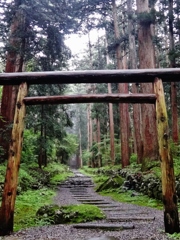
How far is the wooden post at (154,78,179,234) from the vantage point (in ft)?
17.3

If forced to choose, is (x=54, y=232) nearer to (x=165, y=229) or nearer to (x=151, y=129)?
(x=165, y=229)

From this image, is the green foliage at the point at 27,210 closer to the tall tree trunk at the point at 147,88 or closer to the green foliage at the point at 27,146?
the green foliage at the point at 27,146

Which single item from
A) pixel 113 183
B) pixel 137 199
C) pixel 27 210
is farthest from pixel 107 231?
pixel 113 183

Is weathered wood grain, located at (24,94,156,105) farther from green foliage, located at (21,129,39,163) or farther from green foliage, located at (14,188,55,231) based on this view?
green foliage, located at (21,129,39,163)

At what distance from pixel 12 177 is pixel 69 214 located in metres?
1.80

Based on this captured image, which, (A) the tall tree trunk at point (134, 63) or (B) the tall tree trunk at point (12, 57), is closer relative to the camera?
(B) the tall tree trunk at point (12, 57)

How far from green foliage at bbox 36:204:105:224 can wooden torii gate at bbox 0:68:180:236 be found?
121cm

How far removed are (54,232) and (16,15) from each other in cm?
1051

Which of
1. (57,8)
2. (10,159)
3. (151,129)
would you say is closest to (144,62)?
(151,129)

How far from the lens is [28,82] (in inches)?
243

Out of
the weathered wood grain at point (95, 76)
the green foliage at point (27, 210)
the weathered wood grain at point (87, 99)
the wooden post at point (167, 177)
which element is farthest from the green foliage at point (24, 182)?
the wooden post at point (167, 177)

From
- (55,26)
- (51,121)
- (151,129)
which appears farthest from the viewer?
(51,121)

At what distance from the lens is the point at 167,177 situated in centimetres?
541

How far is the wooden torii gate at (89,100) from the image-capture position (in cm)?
542
